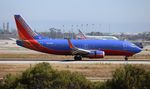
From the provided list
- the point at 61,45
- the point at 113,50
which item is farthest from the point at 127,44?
the point at 61,45

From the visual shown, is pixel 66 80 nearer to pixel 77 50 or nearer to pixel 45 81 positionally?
pixel 45 81

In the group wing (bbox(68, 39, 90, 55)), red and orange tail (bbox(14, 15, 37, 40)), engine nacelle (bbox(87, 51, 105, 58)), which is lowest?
engine nacelle (bbox(87, 51, 105, 58))

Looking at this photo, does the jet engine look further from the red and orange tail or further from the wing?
the red and orange tail

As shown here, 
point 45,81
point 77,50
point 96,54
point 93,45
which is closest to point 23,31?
point 77,50

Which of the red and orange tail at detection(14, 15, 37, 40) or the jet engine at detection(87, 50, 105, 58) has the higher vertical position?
the red and orange tail at detection(14, 15, 37, 40)

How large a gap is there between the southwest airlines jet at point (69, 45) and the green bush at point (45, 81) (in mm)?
31088

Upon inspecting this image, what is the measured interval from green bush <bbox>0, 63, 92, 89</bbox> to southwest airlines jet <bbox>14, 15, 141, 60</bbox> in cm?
3109

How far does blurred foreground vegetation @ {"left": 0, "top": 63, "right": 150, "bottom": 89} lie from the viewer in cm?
2109

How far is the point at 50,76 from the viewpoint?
845 inches

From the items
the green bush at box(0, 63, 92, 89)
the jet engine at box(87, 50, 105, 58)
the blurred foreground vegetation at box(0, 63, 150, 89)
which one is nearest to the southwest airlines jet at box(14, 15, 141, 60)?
the jet engine at box(87, 50, 105, 58)

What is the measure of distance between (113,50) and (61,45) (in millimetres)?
7449

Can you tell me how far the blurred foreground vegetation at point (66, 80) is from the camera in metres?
21.1

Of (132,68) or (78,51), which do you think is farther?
(78,51)

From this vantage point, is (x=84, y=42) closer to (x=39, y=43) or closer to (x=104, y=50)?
(x=104, y=50)
